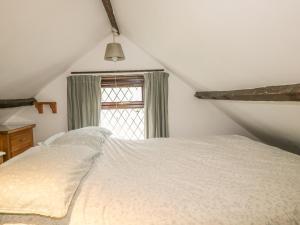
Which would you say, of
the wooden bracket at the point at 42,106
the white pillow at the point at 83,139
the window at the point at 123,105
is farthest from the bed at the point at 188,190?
the wooden bracket at the point at 42,106

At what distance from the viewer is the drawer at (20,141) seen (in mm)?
2496

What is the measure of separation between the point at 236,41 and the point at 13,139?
237 cm

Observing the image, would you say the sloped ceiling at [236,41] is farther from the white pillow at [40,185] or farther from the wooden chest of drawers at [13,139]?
the wooden chest of drawers at [13,139]

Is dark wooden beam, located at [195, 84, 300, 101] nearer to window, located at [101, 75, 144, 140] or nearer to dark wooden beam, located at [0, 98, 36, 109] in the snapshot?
window, located at [101, 75, 144, 140]

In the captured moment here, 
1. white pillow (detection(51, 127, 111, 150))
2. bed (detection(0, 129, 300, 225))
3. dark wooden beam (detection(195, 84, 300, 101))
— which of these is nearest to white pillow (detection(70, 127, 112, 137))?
white pillow (detection(51, 127, 111, 150))

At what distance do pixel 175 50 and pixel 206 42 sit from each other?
0.68 m

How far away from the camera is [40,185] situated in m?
1.29

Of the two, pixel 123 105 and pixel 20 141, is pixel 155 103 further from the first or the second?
pixel 20 141

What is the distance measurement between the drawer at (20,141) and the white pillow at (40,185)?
1.09 m

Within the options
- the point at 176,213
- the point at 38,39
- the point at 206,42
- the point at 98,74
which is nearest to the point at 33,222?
the point at 176,213

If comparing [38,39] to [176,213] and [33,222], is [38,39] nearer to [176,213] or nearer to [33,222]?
[33,222]

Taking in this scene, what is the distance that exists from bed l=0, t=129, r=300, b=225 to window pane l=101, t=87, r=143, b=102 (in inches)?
58.4

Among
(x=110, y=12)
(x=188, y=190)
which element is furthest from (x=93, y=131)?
(x=188, y=190)

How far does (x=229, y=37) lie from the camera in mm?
1366
